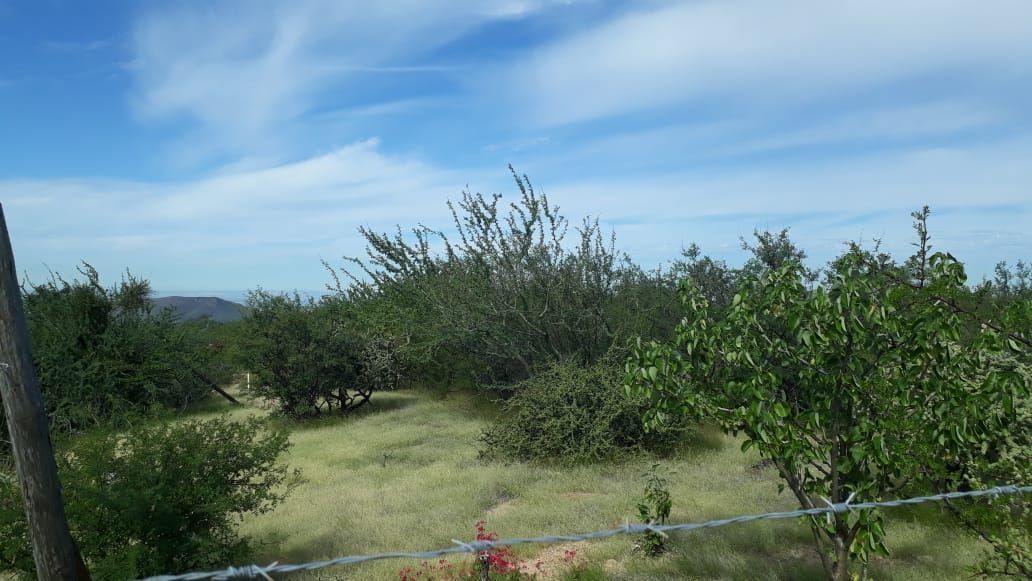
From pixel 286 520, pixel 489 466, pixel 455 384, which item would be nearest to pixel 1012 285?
pixel 455 384

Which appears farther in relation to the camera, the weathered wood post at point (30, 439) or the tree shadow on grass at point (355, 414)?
the tree shadow on grass at point (355, 414)

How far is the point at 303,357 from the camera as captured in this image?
1653cm

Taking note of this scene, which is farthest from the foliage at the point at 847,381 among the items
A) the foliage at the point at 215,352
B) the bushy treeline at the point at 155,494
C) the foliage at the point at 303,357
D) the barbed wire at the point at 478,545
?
the foliage at the point at 215,352

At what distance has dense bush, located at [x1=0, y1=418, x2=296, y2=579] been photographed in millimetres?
5242

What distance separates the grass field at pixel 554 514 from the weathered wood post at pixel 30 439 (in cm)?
245

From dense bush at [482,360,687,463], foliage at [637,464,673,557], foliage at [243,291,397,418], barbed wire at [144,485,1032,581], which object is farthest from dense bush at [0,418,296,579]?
foliage at [243,291,397,418]

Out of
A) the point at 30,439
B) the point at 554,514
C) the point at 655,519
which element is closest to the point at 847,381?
the point at 655,519

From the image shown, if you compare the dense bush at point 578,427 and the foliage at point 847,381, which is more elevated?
the foliage at point 847,381

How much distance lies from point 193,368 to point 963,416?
64.7 ft

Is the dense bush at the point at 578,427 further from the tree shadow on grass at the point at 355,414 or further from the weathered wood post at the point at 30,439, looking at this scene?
the weathered wood post at the point at 30,439

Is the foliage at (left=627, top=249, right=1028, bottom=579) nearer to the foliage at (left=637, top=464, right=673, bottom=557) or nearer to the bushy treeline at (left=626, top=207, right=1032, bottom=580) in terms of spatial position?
the bushy treeline at (left=626, top=207, right=1032, bottom=580)

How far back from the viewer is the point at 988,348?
4.24 meters

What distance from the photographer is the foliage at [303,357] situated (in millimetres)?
16641

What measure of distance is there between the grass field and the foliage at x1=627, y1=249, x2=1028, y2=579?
148 centimetres
